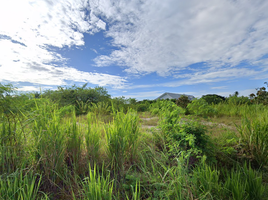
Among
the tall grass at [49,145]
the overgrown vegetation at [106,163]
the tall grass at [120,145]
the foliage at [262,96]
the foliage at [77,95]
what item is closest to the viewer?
the overgrown vegetation at [106,163]

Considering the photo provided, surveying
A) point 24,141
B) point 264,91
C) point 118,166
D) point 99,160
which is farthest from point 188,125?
point 264,91

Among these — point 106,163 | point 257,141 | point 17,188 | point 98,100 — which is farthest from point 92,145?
point 98,100

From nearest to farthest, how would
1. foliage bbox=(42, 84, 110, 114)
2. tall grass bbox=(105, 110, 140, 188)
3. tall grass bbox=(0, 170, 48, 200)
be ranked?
tall grass bbox=(0, 170, 48, 200), tall grass bbox=(105, 110, 140, 188), foliage bbox=(42, 84, 110, 114)

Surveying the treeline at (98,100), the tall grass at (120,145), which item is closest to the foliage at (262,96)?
the treeline at (98,100)

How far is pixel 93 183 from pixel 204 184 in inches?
49.2

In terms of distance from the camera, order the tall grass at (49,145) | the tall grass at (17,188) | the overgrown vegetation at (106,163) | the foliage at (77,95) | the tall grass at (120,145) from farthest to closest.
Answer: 1. the foliage at (77,95)
2. the tall grass at (120,145)
3. the tall grass at (49,145)
4. the overgrown vegetation at (106,163)
5. the tall grass at (17,188)

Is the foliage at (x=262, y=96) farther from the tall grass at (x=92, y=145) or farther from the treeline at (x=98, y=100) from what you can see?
the tall grass at (x=92, y=145)

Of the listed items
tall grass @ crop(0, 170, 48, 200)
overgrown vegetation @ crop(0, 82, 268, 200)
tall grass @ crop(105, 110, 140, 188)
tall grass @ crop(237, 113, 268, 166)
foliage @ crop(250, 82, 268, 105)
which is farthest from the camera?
foliage @ crop(250, 82, 268, 105)

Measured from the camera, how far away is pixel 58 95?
32.1 ft

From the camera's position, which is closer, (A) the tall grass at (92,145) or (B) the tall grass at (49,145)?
(B) the tall grass at (49,145)

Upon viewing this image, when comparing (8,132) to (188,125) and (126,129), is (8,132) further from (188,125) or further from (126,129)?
(188,125)

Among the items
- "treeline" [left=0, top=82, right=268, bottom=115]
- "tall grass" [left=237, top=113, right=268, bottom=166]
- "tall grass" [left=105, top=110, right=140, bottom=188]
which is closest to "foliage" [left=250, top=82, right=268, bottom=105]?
"treeline" [left=0, top=82, right=268, bottom=115]

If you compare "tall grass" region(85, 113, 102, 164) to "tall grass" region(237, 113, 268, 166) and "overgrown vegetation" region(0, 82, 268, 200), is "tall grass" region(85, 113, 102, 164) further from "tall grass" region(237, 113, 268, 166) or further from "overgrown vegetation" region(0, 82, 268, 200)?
"tall grass" region(237, 113, 268, 166)

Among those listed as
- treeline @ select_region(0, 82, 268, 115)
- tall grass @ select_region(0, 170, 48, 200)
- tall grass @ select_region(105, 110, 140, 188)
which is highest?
treeline @ select_region(0, 82, 268, 115)
